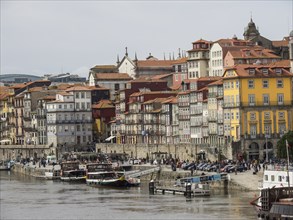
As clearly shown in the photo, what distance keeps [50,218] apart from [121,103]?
79.3 meters

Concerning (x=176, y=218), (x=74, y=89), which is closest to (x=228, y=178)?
(x=176, y=218)

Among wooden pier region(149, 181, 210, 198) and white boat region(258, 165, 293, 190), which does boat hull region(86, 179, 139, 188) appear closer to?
wooden pier region(149, 181, 210, 198)

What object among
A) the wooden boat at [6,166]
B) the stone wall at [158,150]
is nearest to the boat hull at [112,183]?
the stone wall at [158,150]

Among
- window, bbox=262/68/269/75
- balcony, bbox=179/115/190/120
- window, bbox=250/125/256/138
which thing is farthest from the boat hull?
balcony, bbox=179/115/190/120

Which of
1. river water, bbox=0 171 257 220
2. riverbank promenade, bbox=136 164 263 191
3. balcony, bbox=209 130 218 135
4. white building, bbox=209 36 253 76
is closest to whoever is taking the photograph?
river water, bbox=0 171 257 220

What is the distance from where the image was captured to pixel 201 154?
133 metres

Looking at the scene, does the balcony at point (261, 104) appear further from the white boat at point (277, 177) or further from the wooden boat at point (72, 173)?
the white boat at point (277, 177)

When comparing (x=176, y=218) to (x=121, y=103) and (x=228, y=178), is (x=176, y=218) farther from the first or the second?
(x=121, y=103)

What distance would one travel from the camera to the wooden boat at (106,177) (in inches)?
4732

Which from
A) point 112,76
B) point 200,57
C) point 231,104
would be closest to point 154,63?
A: point 112,76

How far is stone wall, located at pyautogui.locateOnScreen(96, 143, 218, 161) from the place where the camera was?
442 feet

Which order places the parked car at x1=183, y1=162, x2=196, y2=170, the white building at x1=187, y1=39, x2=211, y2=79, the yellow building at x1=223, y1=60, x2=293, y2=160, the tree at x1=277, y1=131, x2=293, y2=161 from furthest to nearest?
the white building at x1=187, y1=39, x2=211, y2=79 < the yellow building at x1=223, y1=60, x2=293, y2=160 < the parked car at x1=183, y1=162, x2=196, y2=170 < the tree at x1=277, y1=131, x2=293, y2=161

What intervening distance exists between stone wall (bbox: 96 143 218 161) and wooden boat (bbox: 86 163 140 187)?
1034 centimetres

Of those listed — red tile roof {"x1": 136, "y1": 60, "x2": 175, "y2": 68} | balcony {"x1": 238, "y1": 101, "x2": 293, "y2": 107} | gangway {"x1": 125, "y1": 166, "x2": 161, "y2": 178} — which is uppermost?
red tile roof {"x1": 136, "y1": 60, "x2": 175, "y2": 68}
